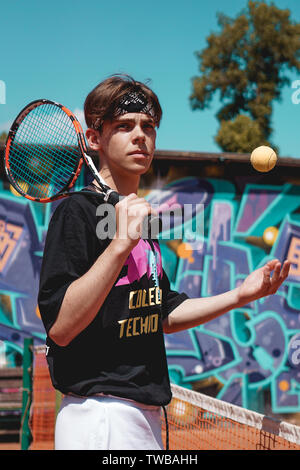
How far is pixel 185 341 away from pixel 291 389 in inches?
76.4

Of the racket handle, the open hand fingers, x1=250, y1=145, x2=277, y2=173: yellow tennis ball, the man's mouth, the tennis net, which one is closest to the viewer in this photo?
the racket handle

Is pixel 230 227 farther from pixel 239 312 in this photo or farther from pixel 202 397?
pixel 202 397

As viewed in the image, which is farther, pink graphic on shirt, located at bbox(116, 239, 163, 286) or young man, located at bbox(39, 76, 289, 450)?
pink graphic on shirt, located at bbox(116, 239, 163, 286)

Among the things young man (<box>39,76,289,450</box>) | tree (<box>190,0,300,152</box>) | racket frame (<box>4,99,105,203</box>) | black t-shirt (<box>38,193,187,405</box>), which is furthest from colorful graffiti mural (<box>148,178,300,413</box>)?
tree (<box>190,0,300,152</box>)

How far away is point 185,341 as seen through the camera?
324 inches

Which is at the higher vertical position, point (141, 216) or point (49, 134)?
point (49, 134)

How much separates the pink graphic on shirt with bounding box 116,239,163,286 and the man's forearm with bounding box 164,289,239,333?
0.26 meters

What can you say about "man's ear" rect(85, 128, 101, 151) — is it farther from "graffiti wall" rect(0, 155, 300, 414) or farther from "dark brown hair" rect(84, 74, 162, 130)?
"graffiti wall" rect(0, 155, 300, 414)

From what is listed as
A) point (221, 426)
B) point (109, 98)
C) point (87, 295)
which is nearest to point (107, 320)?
point (87, 295)

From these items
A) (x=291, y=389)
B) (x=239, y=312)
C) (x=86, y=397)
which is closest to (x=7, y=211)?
(x=239, y=312)

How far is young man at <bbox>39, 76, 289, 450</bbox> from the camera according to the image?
1.75m

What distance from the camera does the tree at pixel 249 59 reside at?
28.0 meters

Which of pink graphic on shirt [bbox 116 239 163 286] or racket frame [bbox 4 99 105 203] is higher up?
racket frame [bbox 4 99 105 203]

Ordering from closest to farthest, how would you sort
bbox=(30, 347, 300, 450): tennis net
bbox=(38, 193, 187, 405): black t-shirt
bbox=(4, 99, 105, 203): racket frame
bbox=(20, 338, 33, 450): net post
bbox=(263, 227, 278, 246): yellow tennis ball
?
bbox=(38, 193, 187, 405): black t-shirt, bbox=(4, 99, 105, 203): racket frame, bbox=(30, 347, 300, 450): tennis net, bbox=(20, 338, 33, 450): net post, bbox=(263, 227, 278, 246): yellow tennis ball
